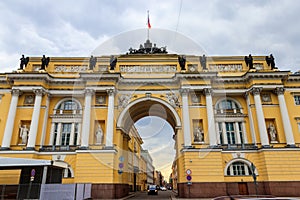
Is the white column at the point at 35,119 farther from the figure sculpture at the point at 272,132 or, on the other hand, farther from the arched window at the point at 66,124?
the figure sculpture at the point at 272,132

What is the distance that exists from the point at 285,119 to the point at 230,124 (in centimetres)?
675

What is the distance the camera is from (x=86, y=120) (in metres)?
29.7

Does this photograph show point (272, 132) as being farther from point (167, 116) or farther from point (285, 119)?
point (167, 116)

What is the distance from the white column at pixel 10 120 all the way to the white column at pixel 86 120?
9.11 metres

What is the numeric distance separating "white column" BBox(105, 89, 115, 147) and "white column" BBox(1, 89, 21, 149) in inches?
479

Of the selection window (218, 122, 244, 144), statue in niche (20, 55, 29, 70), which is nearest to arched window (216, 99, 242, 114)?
window (218, 122, 244, 144)

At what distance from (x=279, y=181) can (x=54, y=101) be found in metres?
30.8

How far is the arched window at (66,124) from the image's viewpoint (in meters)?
31.0

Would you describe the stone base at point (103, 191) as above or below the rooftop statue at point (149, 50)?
below

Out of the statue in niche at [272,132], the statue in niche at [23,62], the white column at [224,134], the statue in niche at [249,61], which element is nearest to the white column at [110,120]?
the statue in niche at [23,62]

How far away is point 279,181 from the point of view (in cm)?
2709

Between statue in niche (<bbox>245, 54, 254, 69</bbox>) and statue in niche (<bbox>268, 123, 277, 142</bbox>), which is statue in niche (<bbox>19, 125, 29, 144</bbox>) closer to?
statue in niche (<bbox>245, 54, 254, 69</bbox>)

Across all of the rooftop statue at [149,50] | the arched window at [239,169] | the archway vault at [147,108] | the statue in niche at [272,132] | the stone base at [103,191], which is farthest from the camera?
the rooftop statue at [149,50]

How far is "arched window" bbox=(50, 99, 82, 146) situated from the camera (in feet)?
102
